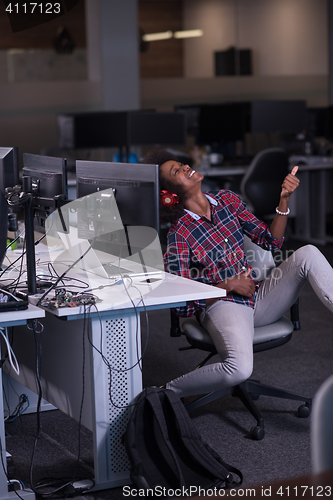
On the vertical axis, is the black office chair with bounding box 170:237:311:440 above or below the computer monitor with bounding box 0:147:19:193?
below

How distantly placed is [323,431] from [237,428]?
1.54m

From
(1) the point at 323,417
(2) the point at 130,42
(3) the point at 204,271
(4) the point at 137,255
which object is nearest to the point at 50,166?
(4) the point at 137,255

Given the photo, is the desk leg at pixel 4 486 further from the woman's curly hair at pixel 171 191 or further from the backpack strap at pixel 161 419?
the woman's curly hair at pixel 171 191

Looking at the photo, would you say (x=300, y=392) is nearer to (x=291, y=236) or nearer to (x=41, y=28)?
(x=291, y=236)

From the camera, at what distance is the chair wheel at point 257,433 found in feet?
7.32

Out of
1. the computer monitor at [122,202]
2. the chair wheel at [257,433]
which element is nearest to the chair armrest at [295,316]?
the chair wheel at [257,433]

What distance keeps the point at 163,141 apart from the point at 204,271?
3.50 m

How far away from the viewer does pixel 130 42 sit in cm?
701

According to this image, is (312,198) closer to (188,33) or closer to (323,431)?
(188,33)

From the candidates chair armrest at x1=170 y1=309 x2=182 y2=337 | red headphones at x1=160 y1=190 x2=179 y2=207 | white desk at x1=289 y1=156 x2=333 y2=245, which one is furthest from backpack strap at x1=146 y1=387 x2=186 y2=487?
white desk at x1=289 y1=156 x2=333 y2=245

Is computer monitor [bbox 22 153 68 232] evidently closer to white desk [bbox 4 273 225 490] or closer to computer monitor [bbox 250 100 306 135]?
white desk [bbox 4 273 225 490]

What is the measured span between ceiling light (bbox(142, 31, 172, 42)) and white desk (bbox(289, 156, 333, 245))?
8.90 ft

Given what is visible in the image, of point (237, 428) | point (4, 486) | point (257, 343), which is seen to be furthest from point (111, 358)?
point (237, 428)

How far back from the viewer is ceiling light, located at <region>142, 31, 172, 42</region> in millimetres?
7600
